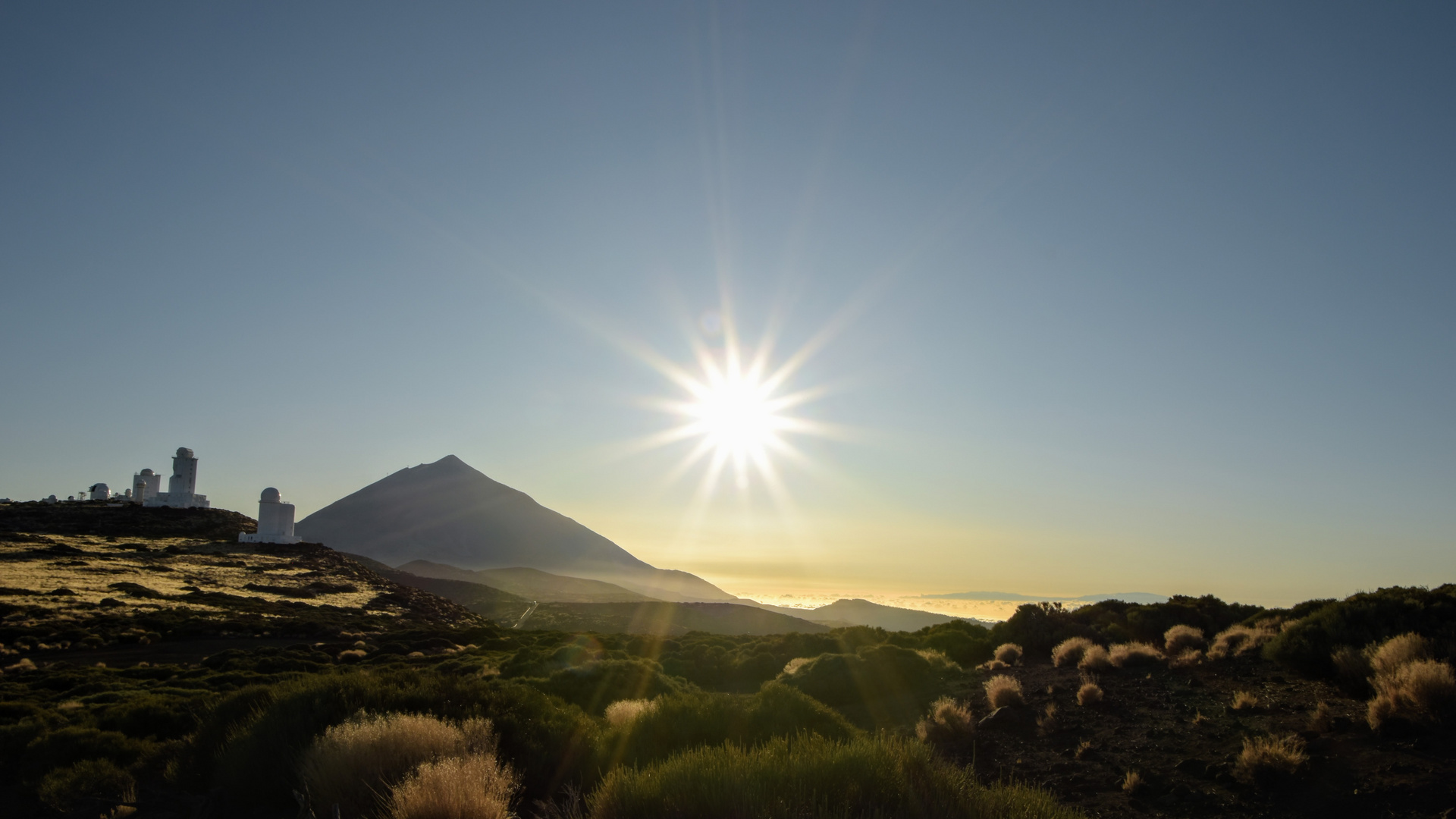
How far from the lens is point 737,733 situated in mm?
9695

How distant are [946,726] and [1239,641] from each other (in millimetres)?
6772

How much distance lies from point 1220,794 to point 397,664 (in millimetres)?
23344

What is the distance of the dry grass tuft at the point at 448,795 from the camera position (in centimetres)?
565

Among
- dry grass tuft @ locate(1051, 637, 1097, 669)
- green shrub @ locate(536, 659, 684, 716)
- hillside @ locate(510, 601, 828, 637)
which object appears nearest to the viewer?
dry grass tuft @ locate(1051, 637, 1097, 669)

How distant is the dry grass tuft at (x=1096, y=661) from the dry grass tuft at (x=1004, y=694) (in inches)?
78.2

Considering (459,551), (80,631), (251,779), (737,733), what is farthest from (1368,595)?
(459,551)

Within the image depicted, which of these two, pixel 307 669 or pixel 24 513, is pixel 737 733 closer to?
pixel 307 669

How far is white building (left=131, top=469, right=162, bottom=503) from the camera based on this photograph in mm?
80625

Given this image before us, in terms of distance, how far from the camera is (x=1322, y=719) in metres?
8.82

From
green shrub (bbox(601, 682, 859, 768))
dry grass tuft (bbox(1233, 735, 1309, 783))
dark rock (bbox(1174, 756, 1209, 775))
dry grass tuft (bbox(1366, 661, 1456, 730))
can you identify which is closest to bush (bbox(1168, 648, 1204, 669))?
dry grass tuft (bbox(1366, 661, 1456, 730))

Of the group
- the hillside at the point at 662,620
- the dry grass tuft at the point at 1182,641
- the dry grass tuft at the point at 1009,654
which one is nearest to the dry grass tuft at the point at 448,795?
the dry grass tuft at the point at 1182,641

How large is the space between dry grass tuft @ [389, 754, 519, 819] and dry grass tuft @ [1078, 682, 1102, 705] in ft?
32.4

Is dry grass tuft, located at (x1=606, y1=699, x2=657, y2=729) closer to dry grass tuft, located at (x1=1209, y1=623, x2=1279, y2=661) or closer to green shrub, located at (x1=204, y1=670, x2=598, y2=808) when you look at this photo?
green shrub, located at (x1=204, y1=670, x2=598, y2=808)

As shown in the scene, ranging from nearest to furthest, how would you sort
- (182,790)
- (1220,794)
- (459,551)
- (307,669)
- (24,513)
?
(1220,794) → (182,790) → (307,669) → (24,513) → (459,551)
